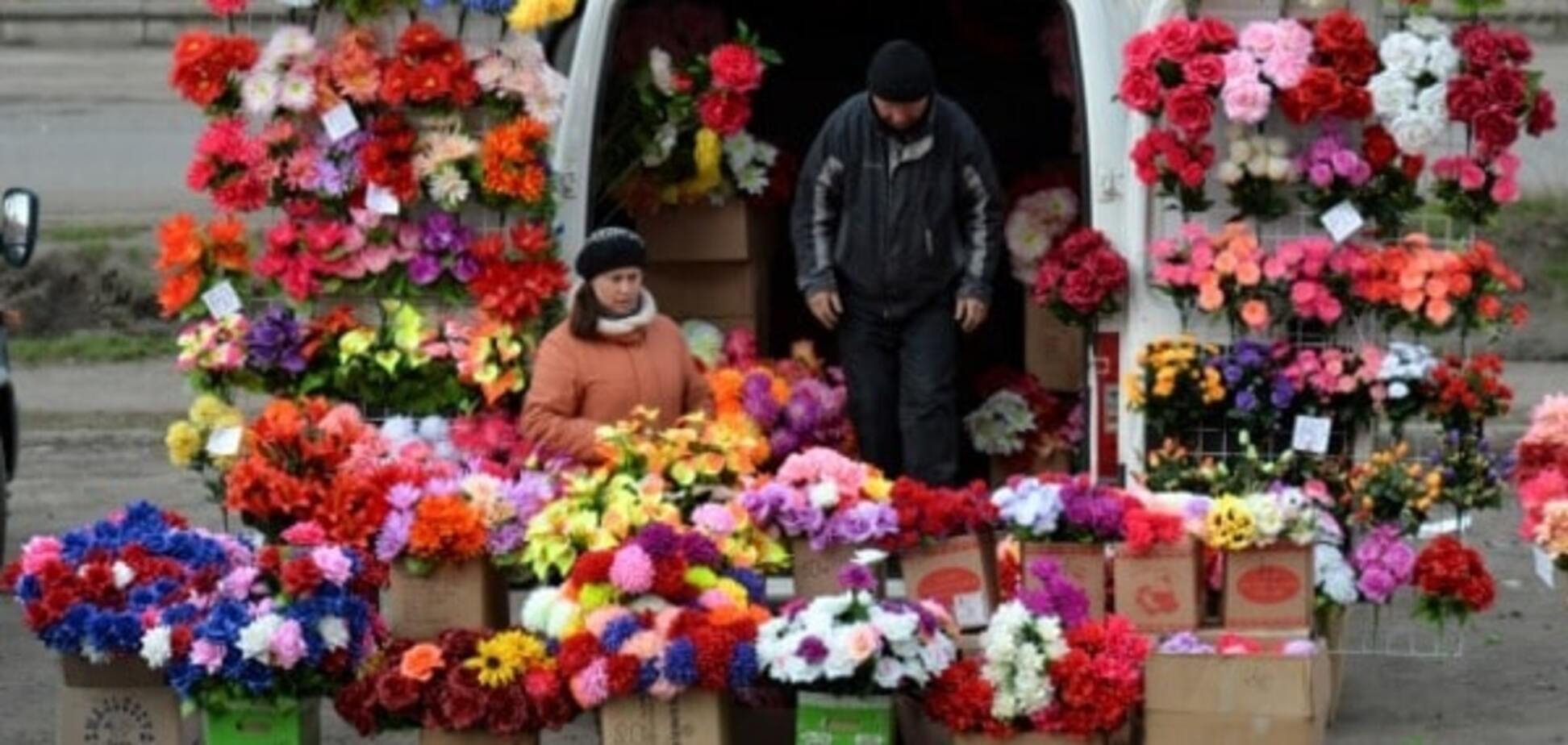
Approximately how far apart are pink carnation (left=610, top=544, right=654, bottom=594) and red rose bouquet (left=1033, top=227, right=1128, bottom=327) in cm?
173

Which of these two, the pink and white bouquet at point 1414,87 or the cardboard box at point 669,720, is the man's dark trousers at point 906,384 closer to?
the pink and white bouquet at point 1414,87

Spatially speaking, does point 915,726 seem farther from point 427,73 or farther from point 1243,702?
point 427,73

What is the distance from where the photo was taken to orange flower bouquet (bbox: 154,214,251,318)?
10359mm

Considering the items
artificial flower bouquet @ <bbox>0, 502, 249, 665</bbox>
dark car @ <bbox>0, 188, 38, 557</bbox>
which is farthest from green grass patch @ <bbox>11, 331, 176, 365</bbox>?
artificial flower bouquet @ <bbox>0, 502, 249, 665</bbox>

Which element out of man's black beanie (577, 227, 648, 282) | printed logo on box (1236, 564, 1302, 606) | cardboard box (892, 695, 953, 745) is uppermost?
man's black beanie (577, 227, 648, 282)

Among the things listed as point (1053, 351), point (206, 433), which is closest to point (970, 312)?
point (1053, 351)

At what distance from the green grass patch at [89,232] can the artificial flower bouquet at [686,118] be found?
8236 millimetres

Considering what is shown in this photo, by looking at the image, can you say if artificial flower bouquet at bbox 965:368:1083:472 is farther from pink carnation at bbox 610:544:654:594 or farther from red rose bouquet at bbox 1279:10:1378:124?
pink carnation at bbox 610:544:654:594

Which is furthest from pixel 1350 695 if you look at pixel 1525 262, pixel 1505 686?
pixel 1525 262

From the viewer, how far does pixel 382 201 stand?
10.1 m

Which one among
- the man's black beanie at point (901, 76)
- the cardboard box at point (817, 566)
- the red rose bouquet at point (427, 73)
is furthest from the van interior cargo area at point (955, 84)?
the cardboard box at point (817, 566)

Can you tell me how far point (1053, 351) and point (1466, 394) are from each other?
5.73 feet

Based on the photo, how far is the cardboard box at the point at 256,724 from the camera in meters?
8.85

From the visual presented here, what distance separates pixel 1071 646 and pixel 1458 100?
201 centimetres
